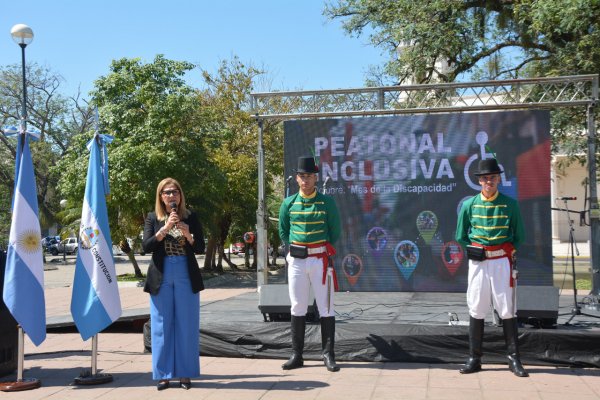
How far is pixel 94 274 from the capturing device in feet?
19.9

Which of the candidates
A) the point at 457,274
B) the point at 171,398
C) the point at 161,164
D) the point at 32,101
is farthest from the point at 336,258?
the point at 32,101

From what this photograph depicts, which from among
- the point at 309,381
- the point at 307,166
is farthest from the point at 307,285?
the point at 307,166

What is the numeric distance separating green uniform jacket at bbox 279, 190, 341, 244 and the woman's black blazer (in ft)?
3.43

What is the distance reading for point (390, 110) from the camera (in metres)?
10.0

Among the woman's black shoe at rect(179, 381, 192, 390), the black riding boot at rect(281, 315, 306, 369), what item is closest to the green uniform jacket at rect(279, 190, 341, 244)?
the black riding boot at rect(281, 315, 306, 369)

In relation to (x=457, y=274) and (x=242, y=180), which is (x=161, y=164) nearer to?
(x=242, y=180)

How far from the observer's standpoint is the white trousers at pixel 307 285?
640cm

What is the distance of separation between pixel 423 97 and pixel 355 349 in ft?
17.3

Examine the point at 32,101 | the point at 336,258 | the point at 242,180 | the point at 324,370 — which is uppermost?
the point at 32,101

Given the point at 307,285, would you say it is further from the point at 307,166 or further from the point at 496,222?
the point at 496,222

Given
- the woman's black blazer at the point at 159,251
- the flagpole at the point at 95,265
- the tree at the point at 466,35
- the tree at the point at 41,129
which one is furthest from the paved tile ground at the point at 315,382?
the tree at the point at 41,129

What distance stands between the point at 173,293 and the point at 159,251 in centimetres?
38

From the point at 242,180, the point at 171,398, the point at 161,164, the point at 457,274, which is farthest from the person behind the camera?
the point at 242,180

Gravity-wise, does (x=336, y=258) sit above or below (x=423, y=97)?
below
